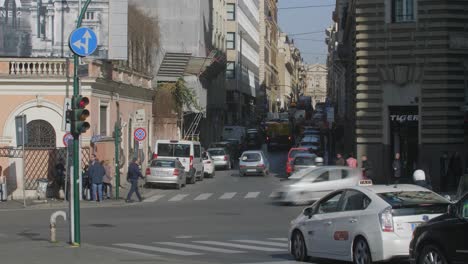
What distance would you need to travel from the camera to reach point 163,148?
44.8 metres

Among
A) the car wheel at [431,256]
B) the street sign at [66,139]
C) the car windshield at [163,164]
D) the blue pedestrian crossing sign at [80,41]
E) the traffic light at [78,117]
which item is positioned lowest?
the car wheel at [431,256]

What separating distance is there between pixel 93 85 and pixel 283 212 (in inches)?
511

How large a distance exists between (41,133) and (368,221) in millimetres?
25405

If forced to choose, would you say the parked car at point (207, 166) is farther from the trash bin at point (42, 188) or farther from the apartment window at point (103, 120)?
the trash bin at point (42, 188)

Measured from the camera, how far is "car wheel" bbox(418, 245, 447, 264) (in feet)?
37.4

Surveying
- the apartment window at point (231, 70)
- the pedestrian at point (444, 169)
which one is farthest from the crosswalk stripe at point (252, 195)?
the apartment window at point (231, 70)

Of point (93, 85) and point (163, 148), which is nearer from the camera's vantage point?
point (93, 85)

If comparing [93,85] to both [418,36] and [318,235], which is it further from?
[318,235]

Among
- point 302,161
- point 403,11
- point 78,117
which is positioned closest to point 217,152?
point 302,161

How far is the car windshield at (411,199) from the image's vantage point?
1365 cm

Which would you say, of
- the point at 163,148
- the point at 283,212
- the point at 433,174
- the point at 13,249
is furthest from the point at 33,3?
the point at 13,249

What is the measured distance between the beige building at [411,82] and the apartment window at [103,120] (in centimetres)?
1220

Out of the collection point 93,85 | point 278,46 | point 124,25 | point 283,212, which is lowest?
point 283,212

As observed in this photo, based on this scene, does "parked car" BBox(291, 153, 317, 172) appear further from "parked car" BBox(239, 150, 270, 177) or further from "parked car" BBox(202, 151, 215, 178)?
"parked car" BBox(202, 151, 215, 178)
